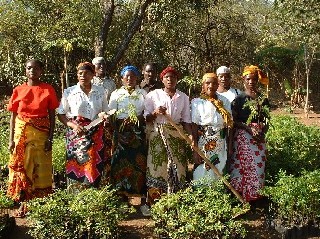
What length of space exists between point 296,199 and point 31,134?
2851mm

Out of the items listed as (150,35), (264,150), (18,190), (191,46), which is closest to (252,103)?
(264,150)

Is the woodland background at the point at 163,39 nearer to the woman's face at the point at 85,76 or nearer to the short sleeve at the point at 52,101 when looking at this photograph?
the short sleeve at the point at 52,101

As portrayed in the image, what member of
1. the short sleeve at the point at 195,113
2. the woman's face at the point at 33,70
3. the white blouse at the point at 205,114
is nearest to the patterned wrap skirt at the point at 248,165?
the white blouse at the point at 205,114

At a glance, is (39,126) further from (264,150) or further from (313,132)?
(313,132)

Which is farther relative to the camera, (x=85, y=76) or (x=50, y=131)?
(x=50, y=131)

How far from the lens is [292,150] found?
20.3 feet

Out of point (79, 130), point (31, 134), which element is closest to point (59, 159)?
point (31, 134)

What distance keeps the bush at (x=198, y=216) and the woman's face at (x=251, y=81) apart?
129cm

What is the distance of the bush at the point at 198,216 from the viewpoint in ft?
13.1

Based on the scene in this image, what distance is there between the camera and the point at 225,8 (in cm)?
1591

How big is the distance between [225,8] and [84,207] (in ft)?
43.0

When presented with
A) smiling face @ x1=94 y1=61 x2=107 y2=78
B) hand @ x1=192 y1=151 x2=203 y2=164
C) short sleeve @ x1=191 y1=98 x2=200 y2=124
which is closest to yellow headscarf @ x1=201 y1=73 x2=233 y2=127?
short sleeve @ x1=191 y1=98 x2=200 y2=124

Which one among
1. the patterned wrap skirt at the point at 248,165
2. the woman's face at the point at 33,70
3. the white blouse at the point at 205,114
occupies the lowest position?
the patterned wrap skirt at the point at 248,165

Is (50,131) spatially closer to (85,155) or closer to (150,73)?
(85,155)
